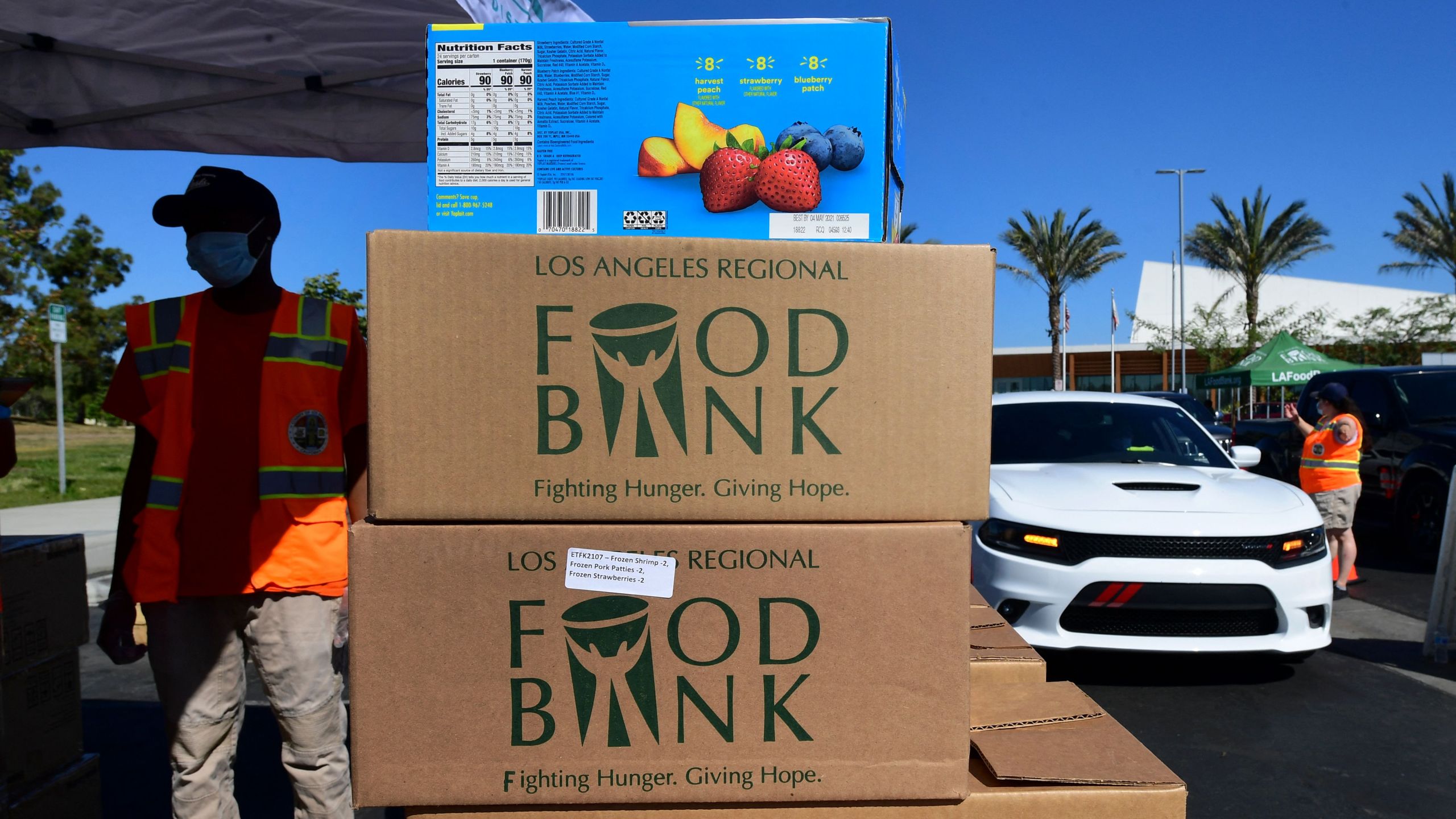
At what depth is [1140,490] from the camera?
15.4 ft

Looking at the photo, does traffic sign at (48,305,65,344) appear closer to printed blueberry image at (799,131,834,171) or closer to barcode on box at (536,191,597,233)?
barcode on box at (536,191,597,233)

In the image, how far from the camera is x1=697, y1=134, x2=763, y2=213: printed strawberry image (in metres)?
1.75

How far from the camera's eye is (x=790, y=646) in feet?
4.73

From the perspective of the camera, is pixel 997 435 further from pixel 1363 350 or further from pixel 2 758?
pixel 1363 350

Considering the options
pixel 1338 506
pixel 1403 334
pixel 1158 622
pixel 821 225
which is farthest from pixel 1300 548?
pixel 1403 334

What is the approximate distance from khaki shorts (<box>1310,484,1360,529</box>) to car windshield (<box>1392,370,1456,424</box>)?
2400 mm

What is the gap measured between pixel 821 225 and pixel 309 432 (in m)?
1.29

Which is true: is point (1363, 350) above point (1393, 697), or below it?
above

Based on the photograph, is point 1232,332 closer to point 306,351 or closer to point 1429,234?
point 1429,234

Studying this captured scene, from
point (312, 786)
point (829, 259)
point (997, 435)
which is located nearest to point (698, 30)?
point (829, 259)

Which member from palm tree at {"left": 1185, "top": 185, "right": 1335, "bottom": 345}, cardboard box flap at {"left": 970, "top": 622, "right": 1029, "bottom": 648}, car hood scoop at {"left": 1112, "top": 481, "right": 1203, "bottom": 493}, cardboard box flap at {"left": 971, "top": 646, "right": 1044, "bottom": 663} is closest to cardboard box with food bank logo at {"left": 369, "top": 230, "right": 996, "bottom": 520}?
cardboard box flap at {"left": 971, "top": 646, "right": 1044, "bottom": 663}

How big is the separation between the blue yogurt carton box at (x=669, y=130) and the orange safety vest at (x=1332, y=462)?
6.57m

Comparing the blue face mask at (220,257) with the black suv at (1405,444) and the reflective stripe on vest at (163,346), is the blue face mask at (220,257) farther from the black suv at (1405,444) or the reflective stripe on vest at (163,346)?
the black suv at (1405,444)

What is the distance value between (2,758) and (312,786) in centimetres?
82
